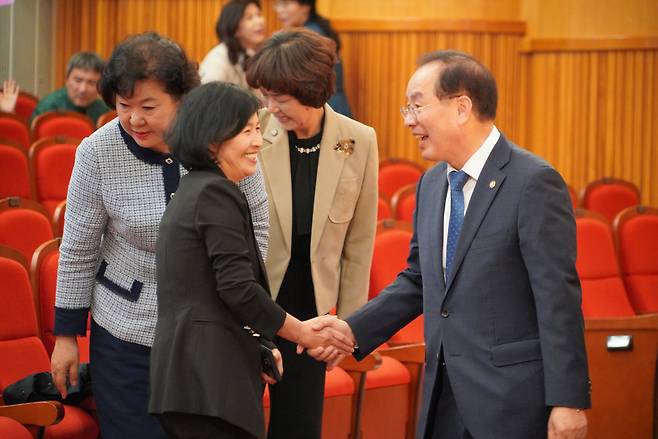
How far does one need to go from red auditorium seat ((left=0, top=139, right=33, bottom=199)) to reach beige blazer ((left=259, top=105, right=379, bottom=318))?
8.40 ft

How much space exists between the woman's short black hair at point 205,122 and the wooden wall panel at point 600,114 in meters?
5.96

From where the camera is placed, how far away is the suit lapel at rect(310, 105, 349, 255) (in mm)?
2879

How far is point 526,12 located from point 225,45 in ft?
9.54

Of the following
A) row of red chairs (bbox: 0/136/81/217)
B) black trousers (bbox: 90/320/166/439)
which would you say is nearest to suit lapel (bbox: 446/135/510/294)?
black trousers (bbox: 90/320/166/439)

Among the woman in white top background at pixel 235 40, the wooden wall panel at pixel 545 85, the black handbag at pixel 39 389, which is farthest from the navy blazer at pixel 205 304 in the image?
the wooden wall panel at pixel 545 85

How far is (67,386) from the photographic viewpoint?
2.72m

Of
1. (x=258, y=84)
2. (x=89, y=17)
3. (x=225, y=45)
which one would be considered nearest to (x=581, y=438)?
(x=258, y=84)

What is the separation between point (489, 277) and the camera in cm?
224

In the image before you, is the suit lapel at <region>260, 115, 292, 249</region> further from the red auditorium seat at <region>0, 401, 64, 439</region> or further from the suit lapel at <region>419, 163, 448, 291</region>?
the red auditorium seat at <region>0, 401, 64, 439</region>

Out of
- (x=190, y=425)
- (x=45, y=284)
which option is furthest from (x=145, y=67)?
(x=45, y=284)

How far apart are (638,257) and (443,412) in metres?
3.33

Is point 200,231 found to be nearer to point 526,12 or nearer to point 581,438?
point 581,438

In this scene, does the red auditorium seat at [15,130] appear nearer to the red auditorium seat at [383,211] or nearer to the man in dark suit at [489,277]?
the red auditorium seat at [383,211]

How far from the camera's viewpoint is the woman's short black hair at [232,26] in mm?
6078
